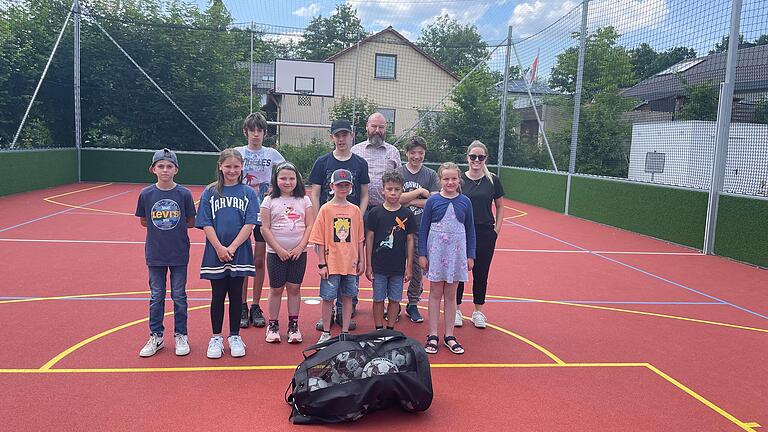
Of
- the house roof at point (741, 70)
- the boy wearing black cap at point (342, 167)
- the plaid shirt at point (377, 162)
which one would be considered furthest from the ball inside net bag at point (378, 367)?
the house roof at point (741, 70)

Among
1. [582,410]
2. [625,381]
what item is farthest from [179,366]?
[625,381]

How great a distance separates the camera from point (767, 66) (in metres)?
11.7

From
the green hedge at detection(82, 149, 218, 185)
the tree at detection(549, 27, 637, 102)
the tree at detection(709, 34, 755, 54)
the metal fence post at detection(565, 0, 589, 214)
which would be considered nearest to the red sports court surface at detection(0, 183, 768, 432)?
the tree at detection(709, 34, 755, 54)

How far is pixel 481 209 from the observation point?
5375 mm

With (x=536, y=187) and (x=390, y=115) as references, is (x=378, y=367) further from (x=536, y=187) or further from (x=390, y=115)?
(x=390, y=115)

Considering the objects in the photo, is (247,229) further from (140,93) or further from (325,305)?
(140,93)

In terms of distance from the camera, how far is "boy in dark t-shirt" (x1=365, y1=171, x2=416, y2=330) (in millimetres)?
4918

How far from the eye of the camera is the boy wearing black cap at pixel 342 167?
5.14 meters

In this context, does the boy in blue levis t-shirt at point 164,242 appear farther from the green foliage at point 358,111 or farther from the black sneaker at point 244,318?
the green foliage at point 358,111

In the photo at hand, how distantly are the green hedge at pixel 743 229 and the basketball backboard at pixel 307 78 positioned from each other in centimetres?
1428

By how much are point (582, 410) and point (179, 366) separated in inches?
111

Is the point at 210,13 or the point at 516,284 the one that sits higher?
the point at 210,13

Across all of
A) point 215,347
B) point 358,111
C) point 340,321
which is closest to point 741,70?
point 340,321

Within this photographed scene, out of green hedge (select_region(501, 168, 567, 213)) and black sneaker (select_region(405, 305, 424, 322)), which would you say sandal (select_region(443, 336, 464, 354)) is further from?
green hedge (select_region(501, 168, 567, 213))
